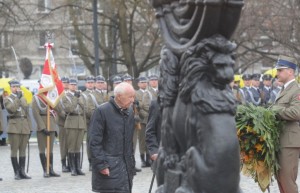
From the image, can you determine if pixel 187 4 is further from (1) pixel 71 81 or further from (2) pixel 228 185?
(1) pixel 71 81

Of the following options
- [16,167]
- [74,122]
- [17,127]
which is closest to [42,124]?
[17,127]

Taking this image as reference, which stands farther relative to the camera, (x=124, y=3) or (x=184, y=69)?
(x=124, y=3)

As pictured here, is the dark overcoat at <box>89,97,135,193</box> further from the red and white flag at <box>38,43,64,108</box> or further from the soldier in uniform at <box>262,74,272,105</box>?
the soldier in uniform at <box>262,74,272,105</box>

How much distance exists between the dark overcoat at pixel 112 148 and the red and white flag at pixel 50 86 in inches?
338

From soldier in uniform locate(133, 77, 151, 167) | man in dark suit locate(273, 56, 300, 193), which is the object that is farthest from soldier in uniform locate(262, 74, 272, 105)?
man in dark suit locate(273, 56, 300, 193)

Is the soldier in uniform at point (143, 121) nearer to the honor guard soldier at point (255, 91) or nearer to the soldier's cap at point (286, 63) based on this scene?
the honor guard soldier at point (255, 91)

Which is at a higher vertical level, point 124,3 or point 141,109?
point 124,3

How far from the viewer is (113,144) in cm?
828

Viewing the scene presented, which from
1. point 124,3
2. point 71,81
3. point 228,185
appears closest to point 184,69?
point 228,185

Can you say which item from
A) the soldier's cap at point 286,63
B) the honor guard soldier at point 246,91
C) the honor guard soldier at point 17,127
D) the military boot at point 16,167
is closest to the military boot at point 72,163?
the honor guard soldier at point 17,127

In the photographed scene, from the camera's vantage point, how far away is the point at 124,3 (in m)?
28.3

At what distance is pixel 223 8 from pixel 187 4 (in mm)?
318

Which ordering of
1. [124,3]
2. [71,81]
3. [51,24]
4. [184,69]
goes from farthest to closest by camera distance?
[51,24], [124,3], [71,81], [184,69]

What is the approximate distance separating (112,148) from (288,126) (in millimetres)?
2269
